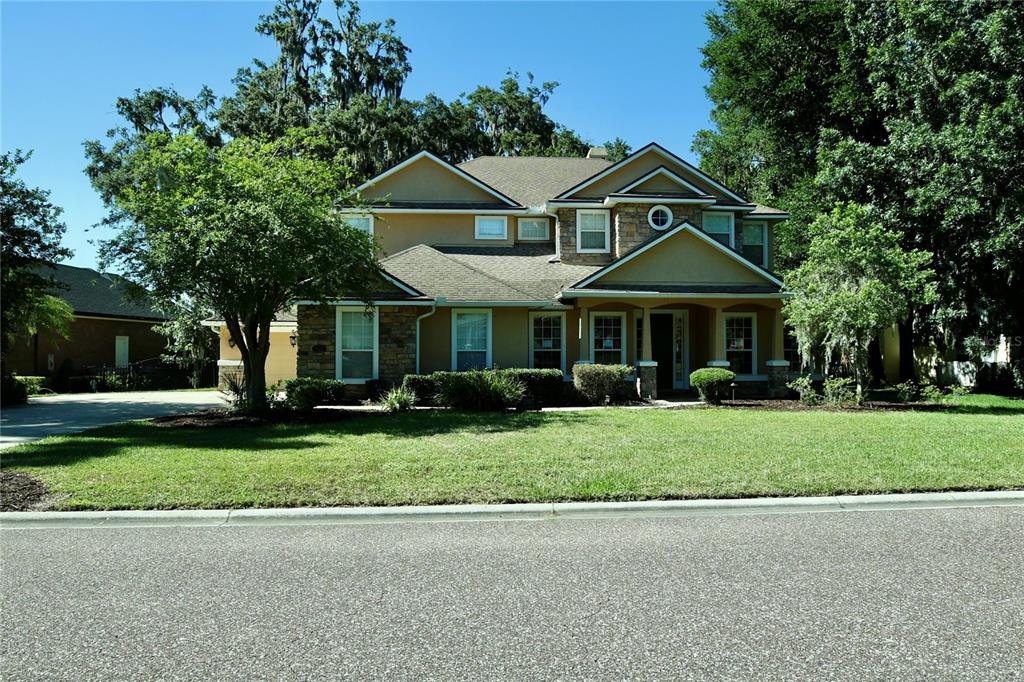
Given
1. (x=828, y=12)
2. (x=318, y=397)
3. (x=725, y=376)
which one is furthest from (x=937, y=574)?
(x=828, y=12)

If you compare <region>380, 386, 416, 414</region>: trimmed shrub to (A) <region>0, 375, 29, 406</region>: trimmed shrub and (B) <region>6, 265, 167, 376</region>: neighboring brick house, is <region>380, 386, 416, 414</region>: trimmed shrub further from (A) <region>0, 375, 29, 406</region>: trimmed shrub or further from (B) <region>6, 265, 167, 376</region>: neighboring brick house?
(B) <region>6, 265, 167, 376</region>: neighboring brick house


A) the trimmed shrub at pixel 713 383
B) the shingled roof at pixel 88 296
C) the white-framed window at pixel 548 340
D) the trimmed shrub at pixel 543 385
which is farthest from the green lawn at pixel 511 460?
the shingled roof at pixel 88 296

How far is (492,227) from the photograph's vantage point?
2427 cm

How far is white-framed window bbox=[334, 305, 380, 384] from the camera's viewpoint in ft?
63.3

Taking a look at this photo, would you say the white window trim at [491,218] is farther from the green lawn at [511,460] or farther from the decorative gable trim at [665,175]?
the green lawn at [511,460]

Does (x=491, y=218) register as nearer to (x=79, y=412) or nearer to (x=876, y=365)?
(x=79, y=412)

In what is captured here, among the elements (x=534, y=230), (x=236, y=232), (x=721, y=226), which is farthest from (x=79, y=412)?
(x=721, y=226)

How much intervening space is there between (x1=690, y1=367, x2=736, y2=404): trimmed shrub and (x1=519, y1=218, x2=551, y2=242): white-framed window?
8521mm

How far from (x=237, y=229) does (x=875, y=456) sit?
11.3 meters

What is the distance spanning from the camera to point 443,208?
23562mm

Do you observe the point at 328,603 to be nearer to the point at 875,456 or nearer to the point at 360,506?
the point at 360,506

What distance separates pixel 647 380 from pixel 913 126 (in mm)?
12209

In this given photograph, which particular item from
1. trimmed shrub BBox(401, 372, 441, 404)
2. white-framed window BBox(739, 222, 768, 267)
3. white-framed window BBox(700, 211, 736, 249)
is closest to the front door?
white-framed window BBox(700, 211, 736, 249)

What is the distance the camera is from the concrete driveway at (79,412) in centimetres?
1373
